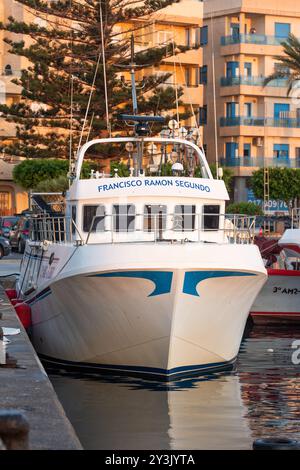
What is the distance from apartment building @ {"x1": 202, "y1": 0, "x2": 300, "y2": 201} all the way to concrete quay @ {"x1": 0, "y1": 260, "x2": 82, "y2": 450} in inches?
2238

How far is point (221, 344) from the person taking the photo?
18.1 meters

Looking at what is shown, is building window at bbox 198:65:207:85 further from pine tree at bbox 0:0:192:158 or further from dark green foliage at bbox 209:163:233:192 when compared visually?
pine tree at bbox 0:0:192:158

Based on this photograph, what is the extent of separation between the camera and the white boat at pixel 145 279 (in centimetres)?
1681

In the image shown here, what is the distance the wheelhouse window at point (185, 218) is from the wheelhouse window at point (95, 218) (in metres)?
1.19

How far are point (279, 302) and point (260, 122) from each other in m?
44.8

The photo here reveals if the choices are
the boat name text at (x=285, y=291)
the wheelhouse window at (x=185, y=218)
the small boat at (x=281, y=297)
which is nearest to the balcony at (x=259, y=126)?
the small boat at (x=281, y=297)

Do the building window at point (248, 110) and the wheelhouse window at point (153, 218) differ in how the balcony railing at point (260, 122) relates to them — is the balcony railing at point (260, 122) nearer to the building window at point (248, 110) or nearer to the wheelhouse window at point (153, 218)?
the building window at point (248, 110)

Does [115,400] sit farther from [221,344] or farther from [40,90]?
[40,90]

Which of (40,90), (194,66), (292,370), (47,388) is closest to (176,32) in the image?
(194,66)

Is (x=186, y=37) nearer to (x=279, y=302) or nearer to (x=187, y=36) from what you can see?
(x=187, y=36)

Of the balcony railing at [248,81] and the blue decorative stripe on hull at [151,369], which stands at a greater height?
the balcony railing at [248,81]

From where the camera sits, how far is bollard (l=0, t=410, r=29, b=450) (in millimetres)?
8344

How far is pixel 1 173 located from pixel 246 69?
17020 millimetres

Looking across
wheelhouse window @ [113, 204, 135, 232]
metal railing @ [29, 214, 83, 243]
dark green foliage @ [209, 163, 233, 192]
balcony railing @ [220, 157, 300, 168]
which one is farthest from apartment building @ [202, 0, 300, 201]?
wheelhouse window @ [113, 204, 135, 232]
